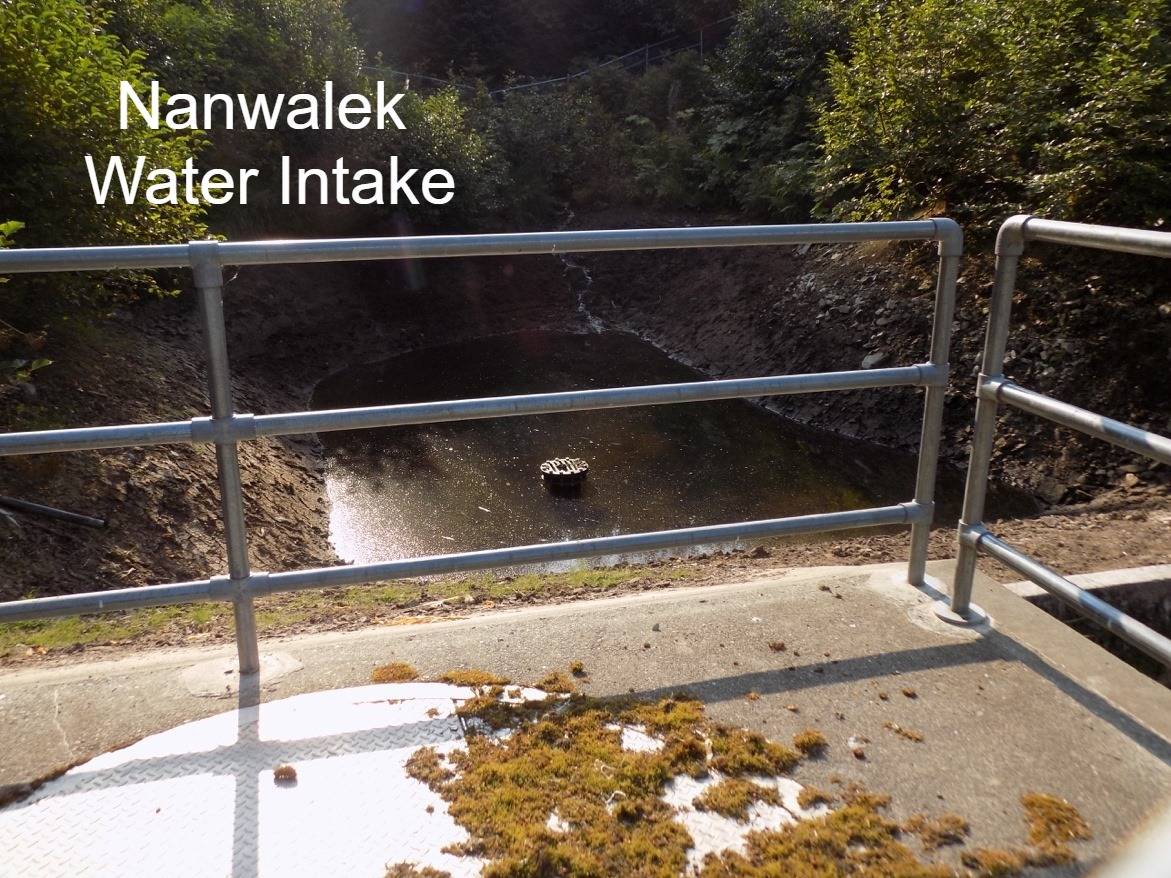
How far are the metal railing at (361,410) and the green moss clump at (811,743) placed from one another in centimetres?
60

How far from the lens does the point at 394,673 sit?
2363 mm

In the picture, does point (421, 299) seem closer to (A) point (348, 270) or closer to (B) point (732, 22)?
(A) point (348, 270)

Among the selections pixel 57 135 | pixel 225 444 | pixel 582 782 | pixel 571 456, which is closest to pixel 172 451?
pixel 57 135

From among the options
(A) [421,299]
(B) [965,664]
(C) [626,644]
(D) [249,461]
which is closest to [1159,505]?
(B) [965,664]

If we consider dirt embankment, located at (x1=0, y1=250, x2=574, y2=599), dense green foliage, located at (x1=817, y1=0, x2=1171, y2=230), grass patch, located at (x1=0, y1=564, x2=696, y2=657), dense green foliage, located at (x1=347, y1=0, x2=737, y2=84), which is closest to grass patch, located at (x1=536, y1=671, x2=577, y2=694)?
grass patch, located at (x1=0, y1=564, x2=696, y2=657)

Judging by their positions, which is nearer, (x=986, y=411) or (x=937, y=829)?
(x=937, y=829)

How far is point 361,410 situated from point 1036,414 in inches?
71.0

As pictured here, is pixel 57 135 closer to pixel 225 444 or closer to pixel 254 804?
pixel 225 444

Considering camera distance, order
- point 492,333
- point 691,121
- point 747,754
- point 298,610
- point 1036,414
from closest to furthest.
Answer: point 747,754 < point 1036,414 < point 298,610 < point 492,333 < point 691,121

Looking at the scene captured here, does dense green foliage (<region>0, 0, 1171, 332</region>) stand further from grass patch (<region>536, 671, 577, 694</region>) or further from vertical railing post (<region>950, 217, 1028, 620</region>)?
vertical railing post (<region>950, 217, 1028, 620</region>)

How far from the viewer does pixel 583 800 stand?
1855 mm

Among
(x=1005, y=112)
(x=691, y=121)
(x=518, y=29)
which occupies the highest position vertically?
(x=518, y=29)

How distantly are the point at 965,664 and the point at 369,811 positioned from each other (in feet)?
5.22

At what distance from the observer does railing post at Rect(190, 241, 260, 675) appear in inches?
80.2
